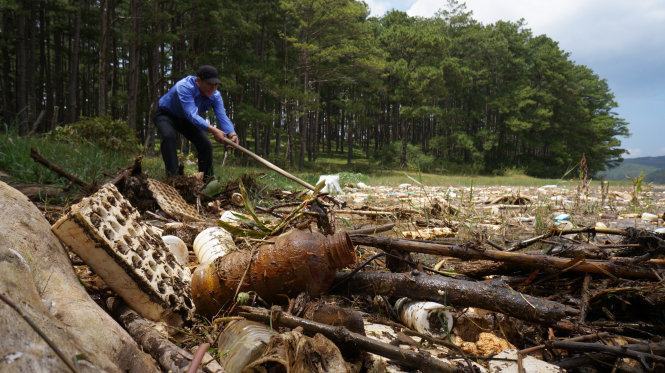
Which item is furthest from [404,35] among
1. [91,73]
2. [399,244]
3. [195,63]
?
[399,244]

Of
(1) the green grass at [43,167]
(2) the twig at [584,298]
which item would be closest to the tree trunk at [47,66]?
(1) the green grass at [43,167]

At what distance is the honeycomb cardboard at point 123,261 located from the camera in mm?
1705

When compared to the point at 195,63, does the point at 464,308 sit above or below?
below

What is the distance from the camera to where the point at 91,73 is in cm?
3950

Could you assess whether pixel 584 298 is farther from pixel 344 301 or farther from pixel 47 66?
pixel 47 66

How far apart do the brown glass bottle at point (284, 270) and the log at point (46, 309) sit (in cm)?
47

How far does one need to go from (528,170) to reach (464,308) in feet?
166

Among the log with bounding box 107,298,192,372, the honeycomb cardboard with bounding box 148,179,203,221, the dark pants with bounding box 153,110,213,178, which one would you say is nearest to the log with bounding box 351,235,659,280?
the log with bounding box 107,298,192,372

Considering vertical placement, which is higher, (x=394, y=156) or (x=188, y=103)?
(x=188, y=103)

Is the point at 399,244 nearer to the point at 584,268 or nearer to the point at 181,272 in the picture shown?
the point at 584,268

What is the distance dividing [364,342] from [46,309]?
93cm

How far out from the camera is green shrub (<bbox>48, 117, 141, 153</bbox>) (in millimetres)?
10633

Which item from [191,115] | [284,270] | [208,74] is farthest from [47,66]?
[284,270]

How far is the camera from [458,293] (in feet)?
6.63
